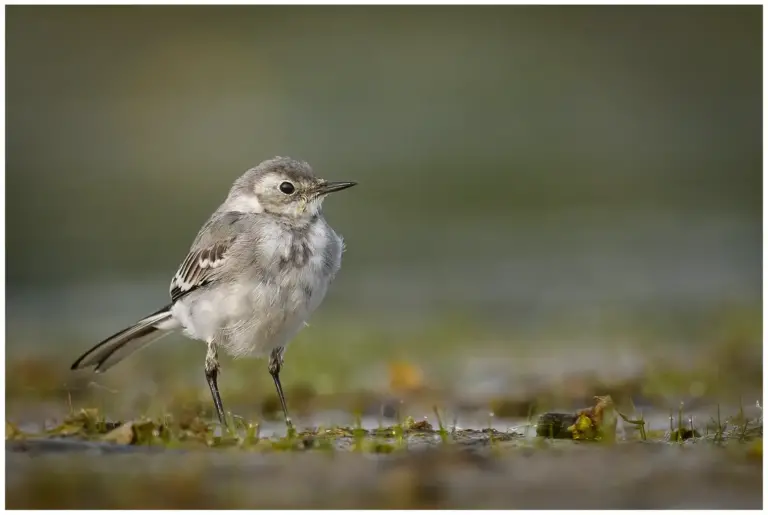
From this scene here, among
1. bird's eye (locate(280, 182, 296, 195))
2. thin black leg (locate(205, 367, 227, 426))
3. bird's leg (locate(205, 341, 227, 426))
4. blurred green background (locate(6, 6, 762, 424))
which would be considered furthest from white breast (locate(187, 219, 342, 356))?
blurred green background (locate(6, 6, 762, 424))

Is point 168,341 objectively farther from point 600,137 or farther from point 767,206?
point 600,137

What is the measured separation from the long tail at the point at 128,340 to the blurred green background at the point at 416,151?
4187mm

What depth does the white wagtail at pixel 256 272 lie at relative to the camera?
8938mm

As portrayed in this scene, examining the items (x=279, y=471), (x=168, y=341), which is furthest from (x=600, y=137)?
(x=279, y=471)

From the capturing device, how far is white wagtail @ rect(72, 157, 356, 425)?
29.3 feet

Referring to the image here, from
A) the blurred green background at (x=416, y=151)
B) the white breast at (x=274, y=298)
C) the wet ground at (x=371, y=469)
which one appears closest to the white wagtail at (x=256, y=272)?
the white breast at (x=274, y=298)

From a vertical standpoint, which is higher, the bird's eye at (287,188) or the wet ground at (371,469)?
the bird's eye at (287,188)

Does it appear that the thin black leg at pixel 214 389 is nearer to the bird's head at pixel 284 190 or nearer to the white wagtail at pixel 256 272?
the white wagtail at pixel 256 272

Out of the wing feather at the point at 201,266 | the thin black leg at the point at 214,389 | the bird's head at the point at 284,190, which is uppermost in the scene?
the bird's head at the point at 284,190

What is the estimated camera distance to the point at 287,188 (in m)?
9.51

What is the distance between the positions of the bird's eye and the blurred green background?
15.4ft

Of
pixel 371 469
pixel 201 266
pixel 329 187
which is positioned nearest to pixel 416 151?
pixel 329 187

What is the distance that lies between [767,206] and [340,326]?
6020 mm

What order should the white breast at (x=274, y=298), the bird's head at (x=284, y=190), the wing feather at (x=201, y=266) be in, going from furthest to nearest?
Answer: the bird's head at (x=284, y=190), the wing feather at (x=201, y=266), the white breast at (x=274, y=298)
